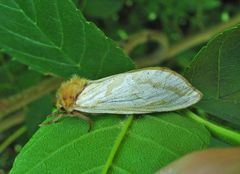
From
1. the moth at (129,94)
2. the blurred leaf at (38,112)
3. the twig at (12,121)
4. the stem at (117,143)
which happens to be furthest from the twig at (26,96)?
the stem at (117,143)

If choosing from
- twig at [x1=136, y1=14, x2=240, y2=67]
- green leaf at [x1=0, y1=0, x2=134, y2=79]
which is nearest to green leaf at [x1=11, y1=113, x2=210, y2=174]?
green leaf at [x1=0, y1=0, x2=134, y2=79]

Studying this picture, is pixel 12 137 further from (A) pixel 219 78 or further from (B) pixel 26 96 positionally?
(A) pixel 219 78

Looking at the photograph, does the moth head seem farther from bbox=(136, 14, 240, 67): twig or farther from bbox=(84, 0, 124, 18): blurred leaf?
bbox=(136, 14, 240, 67): twig

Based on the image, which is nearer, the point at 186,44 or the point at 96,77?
the point at 96,77

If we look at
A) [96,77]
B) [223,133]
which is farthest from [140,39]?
[223,133]

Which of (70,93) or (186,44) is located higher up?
(70,93)

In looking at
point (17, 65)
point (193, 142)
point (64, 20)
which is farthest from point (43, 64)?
point (17, 65)

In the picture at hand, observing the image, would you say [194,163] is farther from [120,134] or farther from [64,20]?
[64,20]
